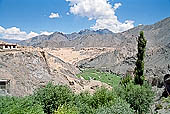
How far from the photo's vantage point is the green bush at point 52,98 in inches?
870

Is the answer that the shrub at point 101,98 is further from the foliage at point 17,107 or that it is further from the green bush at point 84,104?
the foliage at point 17,107

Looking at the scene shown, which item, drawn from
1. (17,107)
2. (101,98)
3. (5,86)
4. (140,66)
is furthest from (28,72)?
(140,66)

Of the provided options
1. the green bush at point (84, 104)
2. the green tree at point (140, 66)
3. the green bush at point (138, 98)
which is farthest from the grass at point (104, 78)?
the green bush at point (84, 104)

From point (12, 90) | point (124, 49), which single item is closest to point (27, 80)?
point (12, 90)

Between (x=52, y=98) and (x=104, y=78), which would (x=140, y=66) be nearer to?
(x=52, y=98)

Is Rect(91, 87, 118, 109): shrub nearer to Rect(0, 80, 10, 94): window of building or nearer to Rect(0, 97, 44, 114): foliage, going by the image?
Rect(0, 97, 44, 114): foliage

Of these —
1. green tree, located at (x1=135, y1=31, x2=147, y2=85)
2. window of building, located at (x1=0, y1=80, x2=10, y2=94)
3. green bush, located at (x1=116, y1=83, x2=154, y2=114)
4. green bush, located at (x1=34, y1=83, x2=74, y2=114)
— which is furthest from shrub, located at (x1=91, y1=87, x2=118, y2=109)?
green tree, located at (x1=135, y1=31, x2=147, y2=85)

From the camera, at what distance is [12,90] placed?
28.2m

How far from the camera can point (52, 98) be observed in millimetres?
22234

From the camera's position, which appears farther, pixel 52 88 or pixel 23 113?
pixel 52 88

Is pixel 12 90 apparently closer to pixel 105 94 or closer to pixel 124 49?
pixel 105 94

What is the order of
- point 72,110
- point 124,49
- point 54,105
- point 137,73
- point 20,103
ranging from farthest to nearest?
1. point 124,49
2. point 137,73
3. point 54,105
4. point 72,110
5. point 20,103

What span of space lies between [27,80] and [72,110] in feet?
45.4

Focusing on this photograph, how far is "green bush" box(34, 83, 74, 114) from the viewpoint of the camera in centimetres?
2209
